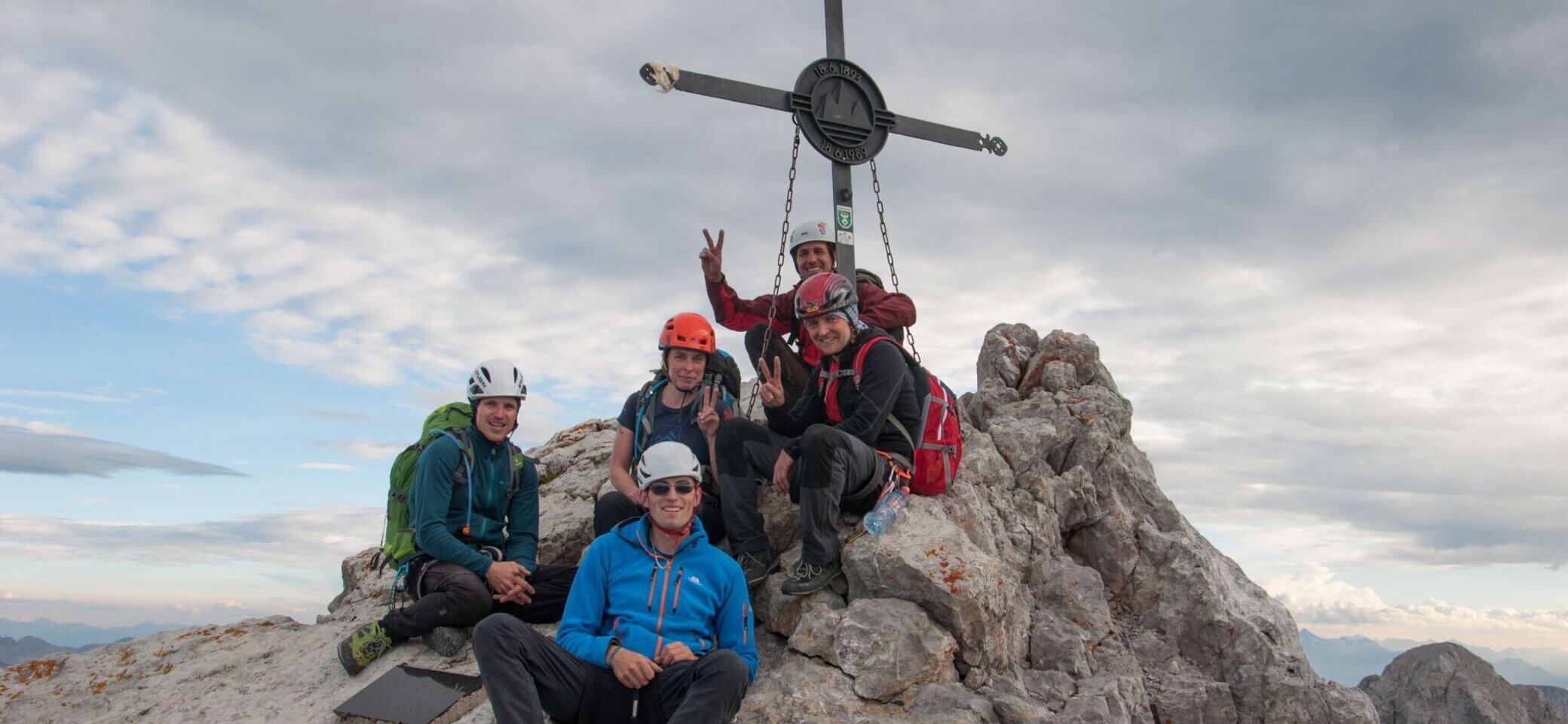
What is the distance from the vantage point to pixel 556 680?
606 centimetres

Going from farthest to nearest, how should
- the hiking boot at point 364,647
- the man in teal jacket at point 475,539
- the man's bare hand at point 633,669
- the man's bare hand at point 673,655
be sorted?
the hiking boot at point 364,647, the man in teal jacket at point 475,539, the man's bare hand at point 673,655, the man's bare hand at point 633,669

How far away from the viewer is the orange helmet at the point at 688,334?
29.5 feet

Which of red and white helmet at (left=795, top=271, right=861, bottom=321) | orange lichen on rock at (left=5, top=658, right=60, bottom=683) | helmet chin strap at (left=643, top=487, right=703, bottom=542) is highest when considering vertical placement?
red and white helmet at (left=795, top=271, right=861, bottom=321)

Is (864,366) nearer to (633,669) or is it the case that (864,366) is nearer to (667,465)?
(667,465)

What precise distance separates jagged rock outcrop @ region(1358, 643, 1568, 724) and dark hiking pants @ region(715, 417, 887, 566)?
53.3 feet

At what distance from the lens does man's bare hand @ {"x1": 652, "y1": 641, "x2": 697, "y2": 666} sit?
6.18 metres

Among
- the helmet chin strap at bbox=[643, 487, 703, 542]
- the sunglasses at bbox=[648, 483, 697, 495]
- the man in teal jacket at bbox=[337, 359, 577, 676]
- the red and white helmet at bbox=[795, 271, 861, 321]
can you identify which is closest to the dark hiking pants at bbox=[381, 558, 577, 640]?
the man in teal jacket at bbox=[337, 359, 577, 676]

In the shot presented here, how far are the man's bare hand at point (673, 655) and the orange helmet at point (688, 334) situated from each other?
347cm

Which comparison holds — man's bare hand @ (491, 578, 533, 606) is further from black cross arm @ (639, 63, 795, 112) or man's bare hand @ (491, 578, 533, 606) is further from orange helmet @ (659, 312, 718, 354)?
black cross arm @ (639, 63, 795, 112)

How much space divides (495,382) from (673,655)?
3.56 m

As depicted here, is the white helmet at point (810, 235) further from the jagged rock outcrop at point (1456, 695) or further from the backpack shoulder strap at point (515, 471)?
the jagged rock outcrop at point (1456, 695)

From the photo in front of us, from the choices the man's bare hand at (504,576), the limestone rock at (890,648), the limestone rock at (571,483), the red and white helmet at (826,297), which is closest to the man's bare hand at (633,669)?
the limestone rock at (890,648)

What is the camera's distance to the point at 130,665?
9.95 m

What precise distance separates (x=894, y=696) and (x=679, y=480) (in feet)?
8.40
